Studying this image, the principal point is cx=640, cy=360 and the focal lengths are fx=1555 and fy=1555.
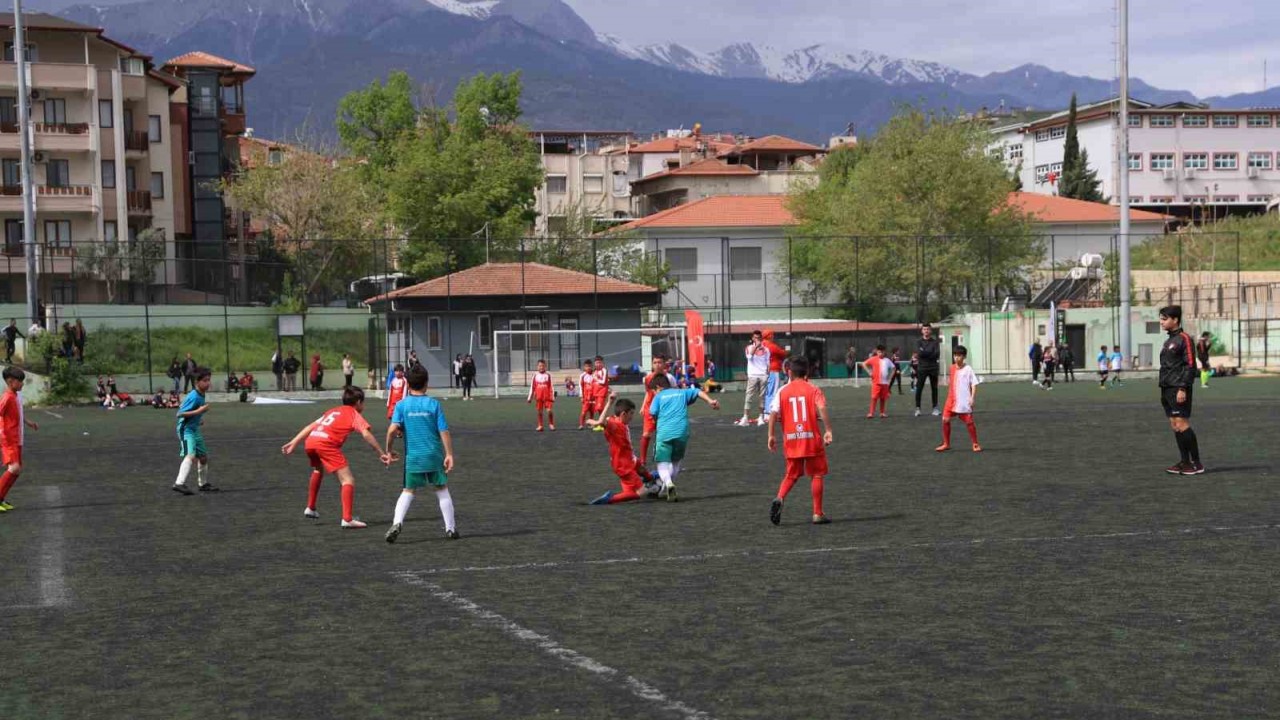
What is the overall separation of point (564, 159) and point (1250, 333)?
84.2 m

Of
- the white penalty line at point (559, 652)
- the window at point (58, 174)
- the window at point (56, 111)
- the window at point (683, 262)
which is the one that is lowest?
the white penalty line at point (559, 652)

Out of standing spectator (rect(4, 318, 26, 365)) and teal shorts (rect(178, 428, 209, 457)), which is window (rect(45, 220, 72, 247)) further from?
teal shorts (rect(178, 428, 209, 457))

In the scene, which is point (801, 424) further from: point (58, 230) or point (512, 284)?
point (58, 230)

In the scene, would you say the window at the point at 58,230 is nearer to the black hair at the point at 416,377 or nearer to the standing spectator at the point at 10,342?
the standing spectator at the point at 10,342

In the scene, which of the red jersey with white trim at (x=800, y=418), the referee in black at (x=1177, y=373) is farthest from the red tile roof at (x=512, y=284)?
the red jersey with white trim at (x=800, y=418)

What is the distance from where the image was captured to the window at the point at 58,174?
2835 inches

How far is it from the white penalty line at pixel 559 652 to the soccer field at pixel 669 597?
3 centimetres

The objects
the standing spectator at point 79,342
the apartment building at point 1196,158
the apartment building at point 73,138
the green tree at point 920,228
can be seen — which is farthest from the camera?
the apartment building at point 1196,158

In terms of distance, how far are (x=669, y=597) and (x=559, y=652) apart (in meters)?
1.98

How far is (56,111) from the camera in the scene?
72438mm

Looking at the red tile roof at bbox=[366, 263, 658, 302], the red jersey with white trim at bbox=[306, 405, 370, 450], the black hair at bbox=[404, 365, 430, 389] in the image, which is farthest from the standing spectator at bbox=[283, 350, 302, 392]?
the black hair at bbox=[404, 365, 430, 389]

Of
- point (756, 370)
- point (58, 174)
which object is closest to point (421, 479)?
point (756, 370)

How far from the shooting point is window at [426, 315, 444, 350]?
59031mm

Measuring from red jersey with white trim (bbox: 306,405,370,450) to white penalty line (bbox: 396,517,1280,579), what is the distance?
361 centimetres
